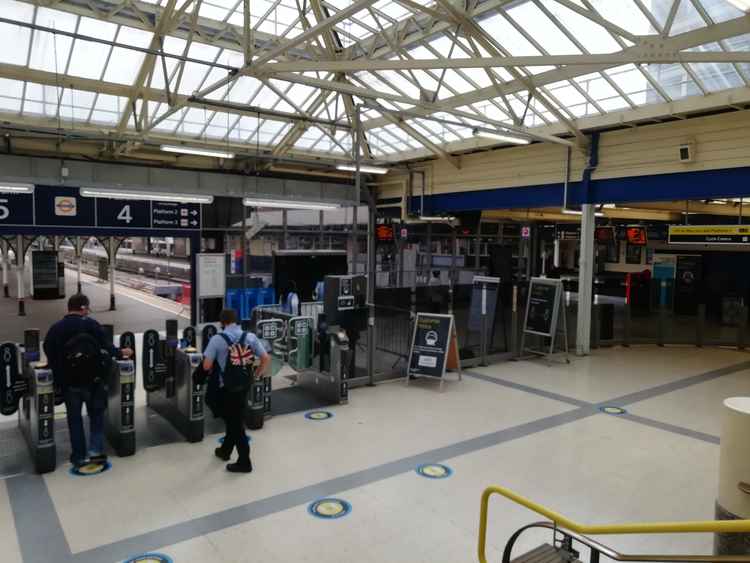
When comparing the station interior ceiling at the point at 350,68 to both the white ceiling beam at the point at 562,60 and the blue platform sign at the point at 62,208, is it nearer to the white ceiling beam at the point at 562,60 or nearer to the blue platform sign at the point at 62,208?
the white ceiling beam at the point at 562,60

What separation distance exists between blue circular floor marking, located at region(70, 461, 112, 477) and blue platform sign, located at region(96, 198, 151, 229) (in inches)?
314

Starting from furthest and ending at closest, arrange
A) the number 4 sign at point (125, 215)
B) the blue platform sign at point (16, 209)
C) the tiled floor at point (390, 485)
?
the number 4 sign at point (125, 215) → the blue platform sign at point (16, 209) → the tiled floor at point (390, 485)

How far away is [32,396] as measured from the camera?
5234mm

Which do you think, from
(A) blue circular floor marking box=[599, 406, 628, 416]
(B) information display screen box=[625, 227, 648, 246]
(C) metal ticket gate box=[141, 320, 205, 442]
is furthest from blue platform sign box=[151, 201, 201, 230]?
(B) information display screen box=[625, 227, 648, 246]

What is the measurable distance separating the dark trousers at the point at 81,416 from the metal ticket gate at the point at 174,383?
2.87 feet

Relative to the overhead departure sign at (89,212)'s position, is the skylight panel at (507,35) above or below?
above

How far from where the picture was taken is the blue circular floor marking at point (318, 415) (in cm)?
681

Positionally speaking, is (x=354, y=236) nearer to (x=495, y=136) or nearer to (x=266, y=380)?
(x=495, y=136)

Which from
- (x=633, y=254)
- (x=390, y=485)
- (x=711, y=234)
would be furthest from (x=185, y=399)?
(x=633, y=254)

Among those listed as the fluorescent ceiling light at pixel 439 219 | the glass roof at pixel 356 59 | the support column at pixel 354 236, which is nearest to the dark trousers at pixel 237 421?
the glass roof at pixel 356 59

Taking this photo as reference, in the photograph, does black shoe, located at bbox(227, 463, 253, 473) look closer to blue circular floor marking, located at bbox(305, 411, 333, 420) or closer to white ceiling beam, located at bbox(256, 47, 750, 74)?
blue circular floor marking, located at bbox(305, 411, 333, 420)

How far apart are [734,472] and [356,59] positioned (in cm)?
904

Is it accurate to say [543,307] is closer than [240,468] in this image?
No

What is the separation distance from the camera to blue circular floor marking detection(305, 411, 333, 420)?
6.81 meters
